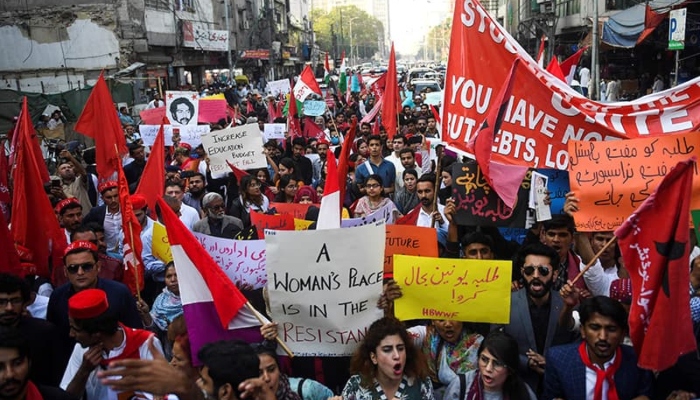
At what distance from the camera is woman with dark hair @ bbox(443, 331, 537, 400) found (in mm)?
3555

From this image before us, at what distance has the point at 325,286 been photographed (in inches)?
162

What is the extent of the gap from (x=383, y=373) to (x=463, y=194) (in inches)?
83.3

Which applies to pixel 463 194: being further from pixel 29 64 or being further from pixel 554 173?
pixel 29 64

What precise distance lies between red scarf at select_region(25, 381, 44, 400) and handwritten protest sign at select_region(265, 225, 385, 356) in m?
1.35

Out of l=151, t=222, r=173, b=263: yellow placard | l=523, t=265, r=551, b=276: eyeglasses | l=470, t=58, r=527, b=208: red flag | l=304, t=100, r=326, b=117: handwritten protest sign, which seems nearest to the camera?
l=523, t=265, r=551, b=276: eyeglasses

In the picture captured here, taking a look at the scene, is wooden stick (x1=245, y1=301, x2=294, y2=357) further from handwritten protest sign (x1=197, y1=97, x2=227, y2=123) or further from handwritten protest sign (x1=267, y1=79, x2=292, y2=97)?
handwritten protest sign (x1=267, y1=79, x2=292, y2=97)

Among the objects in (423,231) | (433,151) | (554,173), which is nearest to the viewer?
(423,231)

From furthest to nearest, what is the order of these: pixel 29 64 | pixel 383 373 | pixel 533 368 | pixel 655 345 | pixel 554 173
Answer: pixel 29 64 < pixel 554 173 < pixel 533 368 < pixel 383 373 < pixel 655 345

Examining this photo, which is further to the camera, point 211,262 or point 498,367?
point 211,262

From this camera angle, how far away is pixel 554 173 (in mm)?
5801

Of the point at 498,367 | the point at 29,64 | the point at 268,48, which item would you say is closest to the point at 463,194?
the point at 498,367

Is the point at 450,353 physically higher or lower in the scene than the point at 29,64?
lower

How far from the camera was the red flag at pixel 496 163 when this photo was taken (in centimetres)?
518

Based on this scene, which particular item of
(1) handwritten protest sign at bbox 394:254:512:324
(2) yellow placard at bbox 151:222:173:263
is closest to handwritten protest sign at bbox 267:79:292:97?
(2) yellow placard at bbox 151:222:173:263
